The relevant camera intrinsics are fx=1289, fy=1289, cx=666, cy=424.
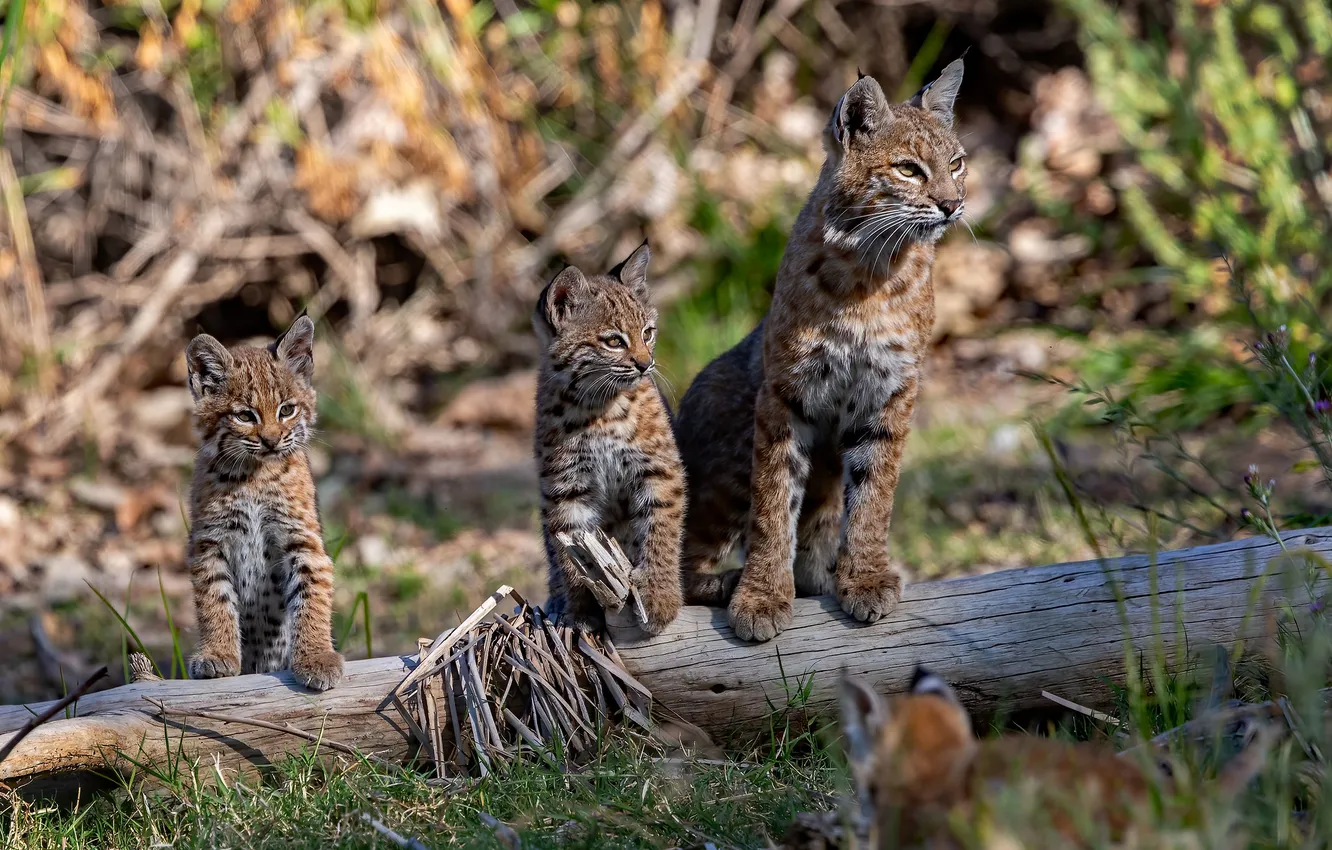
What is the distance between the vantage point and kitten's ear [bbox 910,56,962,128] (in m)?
4.73

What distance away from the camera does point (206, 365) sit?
4.52 meters

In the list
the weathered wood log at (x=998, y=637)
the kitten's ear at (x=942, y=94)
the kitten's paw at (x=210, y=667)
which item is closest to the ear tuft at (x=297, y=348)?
the kitten's paw at (x=210, y=667)

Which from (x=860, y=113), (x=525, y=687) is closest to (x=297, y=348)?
(x=525, y=687)

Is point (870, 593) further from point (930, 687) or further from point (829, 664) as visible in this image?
point (930, 687)

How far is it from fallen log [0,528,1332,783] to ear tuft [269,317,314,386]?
114 centimetres

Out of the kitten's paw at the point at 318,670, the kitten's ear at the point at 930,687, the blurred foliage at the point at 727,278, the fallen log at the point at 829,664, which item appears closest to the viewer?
the kitten's ear at the point at 930,687

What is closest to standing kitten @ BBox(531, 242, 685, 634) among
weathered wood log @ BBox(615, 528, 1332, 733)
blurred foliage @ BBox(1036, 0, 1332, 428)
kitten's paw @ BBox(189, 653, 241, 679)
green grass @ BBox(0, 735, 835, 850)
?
weathered wood log @ BBox(615, 528, 1332, 733)

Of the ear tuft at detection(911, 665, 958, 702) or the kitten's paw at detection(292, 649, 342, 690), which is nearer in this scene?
the ear tuft at detection(911, 665, 958, 702)

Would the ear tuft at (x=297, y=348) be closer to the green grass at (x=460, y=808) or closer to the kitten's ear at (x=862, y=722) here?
the green grass at (x=460, y=808)

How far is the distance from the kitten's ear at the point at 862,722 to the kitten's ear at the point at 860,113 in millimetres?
2396

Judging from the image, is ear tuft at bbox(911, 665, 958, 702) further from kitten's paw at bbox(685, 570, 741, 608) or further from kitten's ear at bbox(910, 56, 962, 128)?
kitten's ear at bbox(910, 56, 962, 128)

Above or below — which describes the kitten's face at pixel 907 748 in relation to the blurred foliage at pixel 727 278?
below

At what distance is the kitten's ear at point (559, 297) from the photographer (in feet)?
14.6

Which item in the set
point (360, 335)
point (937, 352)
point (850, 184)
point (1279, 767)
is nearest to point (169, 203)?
point (360, 335)
